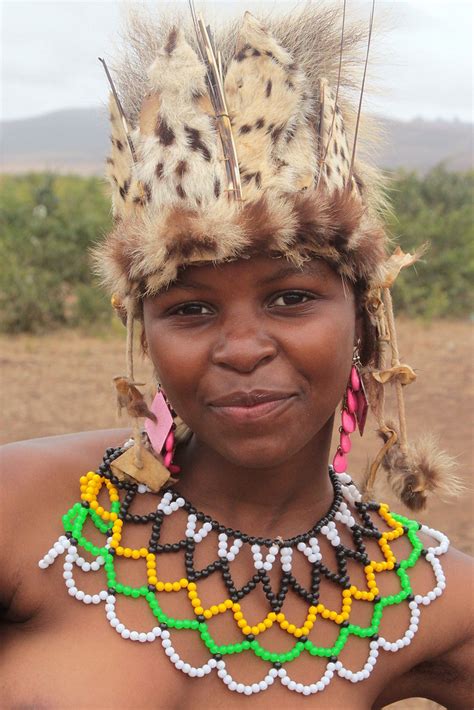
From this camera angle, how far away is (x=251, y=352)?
5.19 feet

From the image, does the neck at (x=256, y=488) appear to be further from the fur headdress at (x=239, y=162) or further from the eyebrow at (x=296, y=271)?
the eyebrow at (x=296, y=271)

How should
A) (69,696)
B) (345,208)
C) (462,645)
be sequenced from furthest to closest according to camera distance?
1. (462,645)
2. (345,208)
3. (69,696)

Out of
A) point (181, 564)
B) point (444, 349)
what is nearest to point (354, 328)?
point (181, 564)

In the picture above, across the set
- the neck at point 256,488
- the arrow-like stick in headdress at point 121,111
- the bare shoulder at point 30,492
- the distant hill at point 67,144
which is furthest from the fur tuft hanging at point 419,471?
the distant hill at point 67,144

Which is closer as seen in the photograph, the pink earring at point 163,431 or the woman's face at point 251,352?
the woman's face at point 251,352

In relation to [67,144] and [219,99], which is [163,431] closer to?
[219,99]

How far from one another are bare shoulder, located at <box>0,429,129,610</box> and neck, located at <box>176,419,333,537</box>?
Answer: 0.74 feet

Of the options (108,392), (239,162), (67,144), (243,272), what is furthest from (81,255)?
(67,144)

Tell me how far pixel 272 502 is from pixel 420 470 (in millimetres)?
402

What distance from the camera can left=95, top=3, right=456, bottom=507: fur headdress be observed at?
1.63m

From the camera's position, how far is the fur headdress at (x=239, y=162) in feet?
5.34

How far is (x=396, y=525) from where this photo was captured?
6.74 ft

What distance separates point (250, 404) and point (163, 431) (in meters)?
0.34

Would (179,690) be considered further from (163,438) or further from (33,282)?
(33,282)
